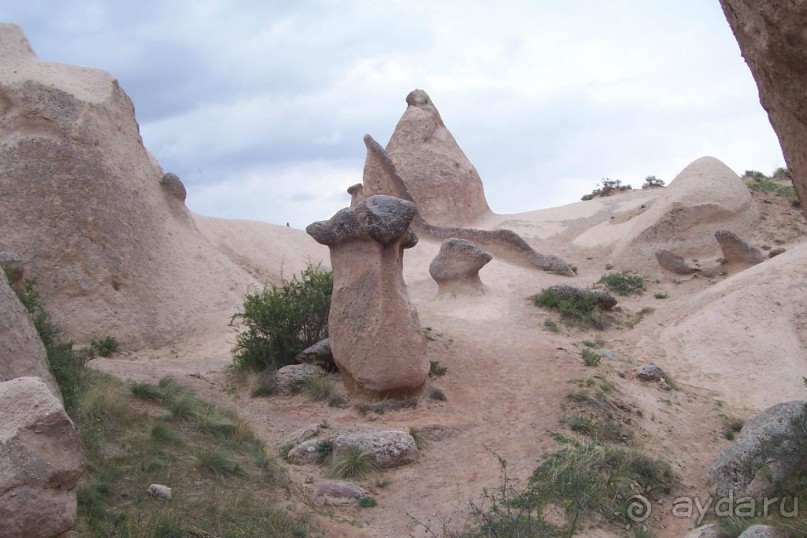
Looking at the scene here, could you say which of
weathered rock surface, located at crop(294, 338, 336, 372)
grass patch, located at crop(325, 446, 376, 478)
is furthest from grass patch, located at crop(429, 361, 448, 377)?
grass patch, located at crop(325, 446, 376, 478)

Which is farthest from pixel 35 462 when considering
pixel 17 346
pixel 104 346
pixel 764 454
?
pixel 104 346

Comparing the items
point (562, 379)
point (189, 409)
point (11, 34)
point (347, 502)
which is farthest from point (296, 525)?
point (11, 34)

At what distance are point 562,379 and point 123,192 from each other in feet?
26.0

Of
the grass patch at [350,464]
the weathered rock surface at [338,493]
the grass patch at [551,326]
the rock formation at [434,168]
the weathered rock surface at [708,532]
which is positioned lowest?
the weathered rock surface at [708,532]

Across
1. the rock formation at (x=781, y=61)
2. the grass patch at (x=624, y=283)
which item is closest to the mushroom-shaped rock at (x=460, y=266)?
the grass patch at (x=624, y=283)

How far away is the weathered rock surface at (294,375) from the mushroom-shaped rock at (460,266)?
4.70m

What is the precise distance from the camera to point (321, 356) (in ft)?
34.2

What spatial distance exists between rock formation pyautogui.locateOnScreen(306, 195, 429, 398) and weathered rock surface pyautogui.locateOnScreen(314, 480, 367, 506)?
2.33m

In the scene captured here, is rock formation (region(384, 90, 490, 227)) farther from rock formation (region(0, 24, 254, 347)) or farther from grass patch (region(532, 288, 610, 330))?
rock formation (region(0, 24, 254, 347))

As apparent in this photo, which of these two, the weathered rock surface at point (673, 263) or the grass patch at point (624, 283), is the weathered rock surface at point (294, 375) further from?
the weathered rock surface at point (673, 263)

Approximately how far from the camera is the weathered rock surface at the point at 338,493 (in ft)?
22.1

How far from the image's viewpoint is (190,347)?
1262 centimetres

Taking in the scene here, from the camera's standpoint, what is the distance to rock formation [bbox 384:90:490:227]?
21625mm

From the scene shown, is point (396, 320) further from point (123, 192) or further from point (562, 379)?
point (123, 192)
